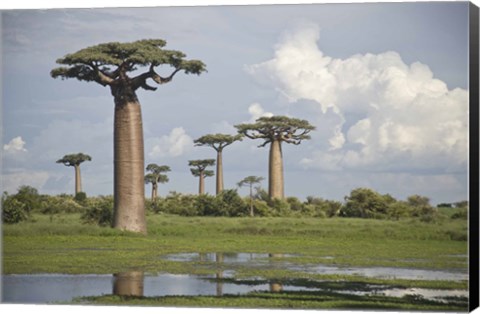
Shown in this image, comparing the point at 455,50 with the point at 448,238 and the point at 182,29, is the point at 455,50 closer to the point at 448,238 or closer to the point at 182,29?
the point at 448,238

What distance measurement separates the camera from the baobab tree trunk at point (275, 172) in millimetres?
17188

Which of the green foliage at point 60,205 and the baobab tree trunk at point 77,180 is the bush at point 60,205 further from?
the baobab tree trunk at point 77,180

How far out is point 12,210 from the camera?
1802cm

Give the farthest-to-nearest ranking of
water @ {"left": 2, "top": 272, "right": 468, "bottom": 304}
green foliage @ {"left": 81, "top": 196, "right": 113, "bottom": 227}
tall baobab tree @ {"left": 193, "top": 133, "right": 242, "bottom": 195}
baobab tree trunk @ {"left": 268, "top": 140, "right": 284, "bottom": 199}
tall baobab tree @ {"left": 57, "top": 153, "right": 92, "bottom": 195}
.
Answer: green foliage @ {"left": 81, "top": 196, "right": 113, "bottom": 227} < tall baobab tree @ {"left": 57, "top": 153, "right": 92, "bottom": 195} < tall baobab tree @ {"left": 193, "top": 133, "right": 242, "bottom": 195} < baobab tree trunk @ {"left": 268, "top": 140, "right": 284, "bottom": 199} < water @ {"left": 2, "top": 272, "right": 468, "bottom": 304}

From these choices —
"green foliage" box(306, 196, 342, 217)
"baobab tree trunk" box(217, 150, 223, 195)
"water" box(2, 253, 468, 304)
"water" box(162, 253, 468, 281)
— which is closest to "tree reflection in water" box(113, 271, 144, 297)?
"water" box(2, 253, 468, 304)

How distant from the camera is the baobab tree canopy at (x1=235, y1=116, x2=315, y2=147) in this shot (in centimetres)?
1708

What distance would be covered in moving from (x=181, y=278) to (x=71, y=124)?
2739mm

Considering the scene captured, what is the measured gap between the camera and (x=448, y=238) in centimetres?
1650

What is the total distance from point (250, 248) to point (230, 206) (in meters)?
0.69

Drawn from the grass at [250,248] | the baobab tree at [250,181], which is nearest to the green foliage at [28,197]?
the grass at [250,248]

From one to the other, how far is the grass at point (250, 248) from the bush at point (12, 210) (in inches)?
4.5

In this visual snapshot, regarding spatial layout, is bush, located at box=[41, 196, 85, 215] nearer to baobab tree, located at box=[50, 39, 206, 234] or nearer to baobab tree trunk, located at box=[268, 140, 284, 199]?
baobab tree, located at box=[50, 39, 206, 234]

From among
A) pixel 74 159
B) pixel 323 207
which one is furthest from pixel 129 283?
pixel 323 207

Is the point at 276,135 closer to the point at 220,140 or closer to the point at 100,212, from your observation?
the point at 220,140
